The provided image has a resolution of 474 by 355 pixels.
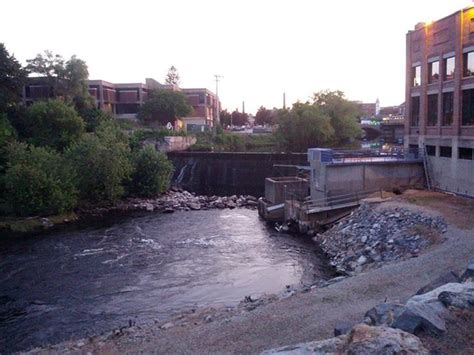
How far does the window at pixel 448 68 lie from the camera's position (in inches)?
1275

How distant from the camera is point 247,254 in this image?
2783 centimetres

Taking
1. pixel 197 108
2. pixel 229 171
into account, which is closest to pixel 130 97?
pixel 197 108

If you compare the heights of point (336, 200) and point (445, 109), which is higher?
point (445, 109)

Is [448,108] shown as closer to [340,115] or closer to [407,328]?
[407,328]

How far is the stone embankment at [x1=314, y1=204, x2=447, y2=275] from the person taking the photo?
2347cm

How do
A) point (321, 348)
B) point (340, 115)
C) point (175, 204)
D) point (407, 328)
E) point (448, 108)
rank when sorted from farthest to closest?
point (340, 115) < point (175, 204) < point (448, 108) < point (407, 328) < point (321, 348)

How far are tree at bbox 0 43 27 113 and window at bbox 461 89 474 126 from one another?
45.1 metres

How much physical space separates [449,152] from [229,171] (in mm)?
28192

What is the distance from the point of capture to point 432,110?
1384 inches

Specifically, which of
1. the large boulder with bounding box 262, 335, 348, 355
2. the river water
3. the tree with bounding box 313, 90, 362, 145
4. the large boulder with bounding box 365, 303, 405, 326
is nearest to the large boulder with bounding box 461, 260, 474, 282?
the large boulder with bounding box 365, 303, 405, 326

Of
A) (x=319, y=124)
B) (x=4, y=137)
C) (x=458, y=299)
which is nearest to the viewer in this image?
(x=458, y=299)

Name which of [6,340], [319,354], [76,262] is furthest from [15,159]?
[319,354]

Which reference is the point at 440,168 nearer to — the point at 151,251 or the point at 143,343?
the point at 151,251

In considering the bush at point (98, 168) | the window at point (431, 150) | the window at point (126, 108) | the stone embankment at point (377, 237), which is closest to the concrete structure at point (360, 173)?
the window at point (431, 150)
